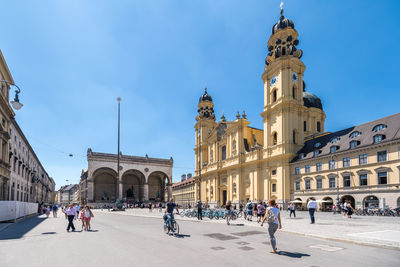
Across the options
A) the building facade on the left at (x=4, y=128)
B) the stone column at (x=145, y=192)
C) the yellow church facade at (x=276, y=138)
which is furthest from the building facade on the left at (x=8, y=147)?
the stone column at (x=145, y=192)

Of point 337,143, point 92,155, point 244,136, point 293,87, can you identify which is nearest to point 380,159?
point 337,143

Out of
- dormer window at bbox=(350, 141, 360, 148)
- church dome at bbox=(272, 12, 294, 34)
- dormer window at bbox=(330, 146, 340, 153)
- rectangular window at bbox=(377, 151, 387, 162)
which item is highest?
church dome at bbox=(272, 12, 294, 34)

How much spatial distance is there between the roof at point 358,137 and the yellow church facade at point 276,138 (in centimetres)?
118

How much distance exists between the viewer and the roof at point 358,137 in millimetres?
30939

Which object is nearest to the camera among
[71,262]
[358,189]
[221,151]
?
[71,262]

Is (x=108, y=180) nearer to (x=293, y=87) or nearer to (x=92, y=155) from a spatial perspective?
(x=92, y=155)

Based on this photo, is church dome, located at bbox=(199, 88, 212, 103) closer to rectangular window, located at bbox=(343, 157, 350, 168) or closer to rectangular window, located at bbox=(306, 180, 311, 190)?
rectangular window, located at bbox=(306, 180, 311, 190)

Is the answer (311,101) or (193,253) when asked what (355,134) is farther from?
(193,253)

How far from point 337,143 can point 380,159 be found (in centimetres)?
717

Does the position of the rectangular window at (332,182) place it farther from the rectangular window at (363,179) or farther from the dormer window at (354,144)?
the dormer window at (354,144)

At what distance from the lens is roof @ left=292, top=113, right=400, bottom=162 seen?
102 ft

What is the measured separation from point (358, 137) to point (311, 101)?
23517 millimetres

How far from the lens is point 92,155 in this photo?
74.4 m

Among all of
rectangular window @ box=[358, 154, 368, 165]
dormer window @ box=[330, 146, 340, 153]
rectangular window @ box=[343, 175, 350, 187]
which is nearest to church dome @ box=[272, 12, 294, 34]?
dormer window @ box=[330, 146, 340, 153]
